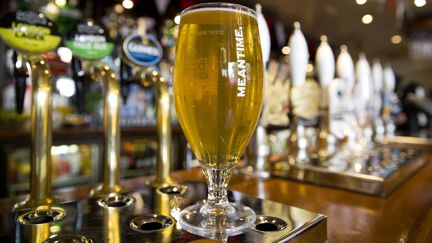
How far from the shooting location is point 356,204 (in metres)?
0.80

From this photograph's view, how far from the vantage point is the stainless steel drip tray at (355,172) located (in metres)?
0.90

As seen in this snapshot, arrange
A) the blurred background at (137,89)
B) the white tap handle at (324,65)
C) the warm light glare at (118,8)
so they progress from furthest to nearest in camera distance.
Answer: the warm light glare at (118,8), the blurred background at (137,89), the white tap handle at (324,65)

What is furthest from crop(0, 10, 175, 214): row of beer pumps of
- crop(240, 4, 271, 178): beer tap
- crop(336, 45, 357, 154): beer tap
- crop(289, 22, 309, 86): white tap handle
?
crop(336, 45, 357, 154): beer tap

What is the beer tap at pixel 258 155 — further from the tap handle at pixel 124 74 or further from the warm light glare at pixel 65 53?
the warm light glare at pixel 65 53

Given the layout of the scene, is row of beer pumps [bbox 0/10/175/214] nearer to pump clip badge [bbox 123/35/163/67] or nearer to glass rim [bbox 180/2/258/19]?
pump clip badge [bbox 123/35/163/67]

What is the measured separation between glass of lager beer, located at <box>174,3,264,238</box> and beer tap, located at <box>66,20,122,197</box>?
250 millimetres

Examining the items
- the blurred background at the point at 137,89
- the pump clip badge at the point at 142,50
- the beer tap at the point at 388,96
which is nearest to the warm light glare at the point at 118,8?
the blurred background at the point at 137,89

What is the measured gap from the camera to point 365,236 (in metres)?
0.57

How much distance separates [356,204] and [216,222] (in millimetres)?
449

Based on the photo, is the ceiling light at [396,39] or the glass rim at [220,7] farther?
the ceiling light at [396,39]

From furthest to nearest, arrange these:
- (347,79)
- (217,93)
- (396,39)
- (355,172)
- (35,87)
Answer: (396,39)
(347,79)
(355,172)
(35,87)
(217,93)

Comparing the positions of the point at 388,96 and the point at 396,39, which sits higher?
the point at 396,39

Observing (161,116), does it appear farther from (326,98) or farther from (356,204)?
(326,98)

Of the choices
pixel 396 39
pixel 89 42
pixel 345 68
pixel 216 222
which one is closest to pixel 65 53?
pixel 89 42
